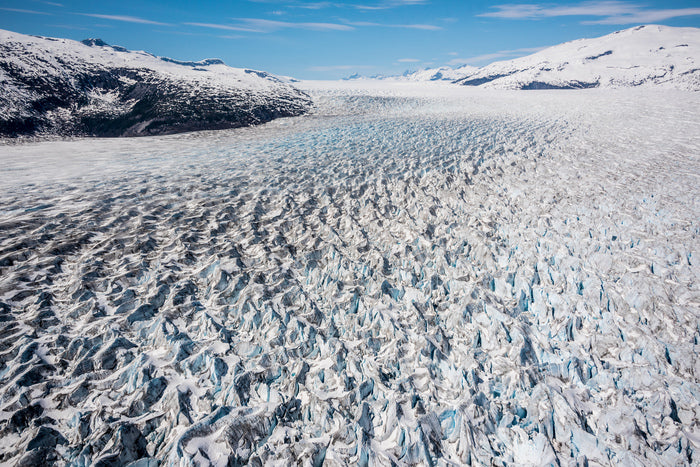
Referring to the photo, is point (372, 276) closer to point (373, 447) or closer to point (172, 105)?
point (373, 447)

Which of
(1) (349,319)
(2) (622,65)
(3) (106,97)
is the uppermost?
(2) (622,65)

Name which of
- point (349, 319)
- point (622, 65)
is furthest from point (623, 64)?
point (349, 319)

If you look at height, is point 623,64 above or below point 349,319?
above

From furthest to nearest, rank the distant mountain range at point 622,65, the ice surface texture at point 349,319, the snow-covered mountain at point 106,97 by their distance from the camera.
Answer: the distant mountain range at point 622,65 → the snow-covered mountain at point 106,97 → the ice surface texture at point 349,319

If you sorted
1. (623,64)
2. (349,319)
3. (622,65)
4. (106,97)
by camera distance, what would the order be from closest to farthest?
1. (349,319)
2. (106,97)
3. (622,65)
4. (623,64)

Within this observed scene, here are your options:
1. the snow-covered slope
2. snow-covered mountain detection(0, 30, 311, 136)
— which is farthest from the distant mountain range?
snow-covered mountain detection(0, 30, 311, 136)

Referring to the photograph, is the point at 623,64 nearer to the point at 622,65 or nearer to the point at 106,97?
the point at 622,65

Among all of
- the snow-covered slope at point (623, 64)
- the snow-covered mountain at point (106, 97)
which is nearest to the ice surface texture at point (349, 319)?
the snow-covered mountain at point (106, 97)

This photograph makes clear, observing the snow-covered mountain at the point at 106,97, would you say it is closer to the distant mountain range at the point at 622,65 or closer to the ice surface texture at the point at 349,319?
the ice surface texture at the point at 349,319
